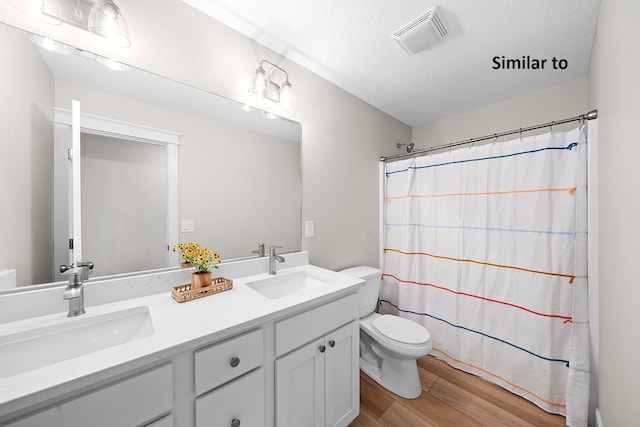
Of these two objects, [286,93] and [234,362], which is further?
[286,93]

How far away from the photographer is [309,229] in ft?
5.92

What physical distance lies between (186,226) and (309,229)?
0.84m

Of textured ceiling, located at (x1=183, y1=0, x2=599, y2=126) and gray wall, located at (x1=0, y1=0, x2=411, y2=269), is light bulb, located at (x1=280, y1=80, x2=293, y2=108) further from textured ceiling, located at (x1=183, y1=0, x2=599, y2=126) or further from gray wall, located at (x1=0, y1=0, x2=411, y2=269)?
textured ceiling, located at (x1=183, y1=0, x2=599, y2=126)

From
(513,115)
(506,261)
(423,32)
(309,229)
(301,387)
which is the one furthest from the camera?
(513,115)

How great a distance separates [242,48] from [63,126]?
3.31 feet

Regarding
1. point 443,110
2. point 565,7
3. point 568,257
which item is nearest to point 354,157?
point 443,110

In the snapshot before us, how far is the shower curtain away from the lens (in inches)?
54.2

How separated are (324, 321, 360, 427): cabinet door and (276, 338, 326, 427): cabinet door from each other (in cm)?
5

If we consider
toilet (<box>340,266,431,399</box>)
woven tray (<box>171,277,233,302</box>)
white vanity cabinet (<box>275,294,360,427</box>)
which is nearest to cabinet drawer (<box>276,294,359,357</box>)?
white vanity cabinet (<box>275,294,360,427</box>)

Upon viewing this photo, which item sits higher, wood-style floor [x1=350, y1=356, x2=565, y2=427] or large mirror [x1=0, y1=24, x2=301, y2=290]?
large mirror [x1=0, y1=24, x2=301, y2=290]

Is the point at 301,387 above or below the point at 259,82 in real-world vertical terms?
below

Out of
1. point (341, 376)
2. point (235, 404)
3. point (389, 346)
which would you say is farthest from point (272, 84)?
point (389, 346)

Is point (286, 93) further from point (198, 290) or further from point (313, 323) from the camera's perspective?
point (313, 323)

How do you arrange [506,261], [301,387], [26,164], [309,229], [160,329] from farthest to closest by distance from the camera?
1. [309,229]
2. [506,261]
3. [301,387]
4. [26,164]
5. [160,329]
